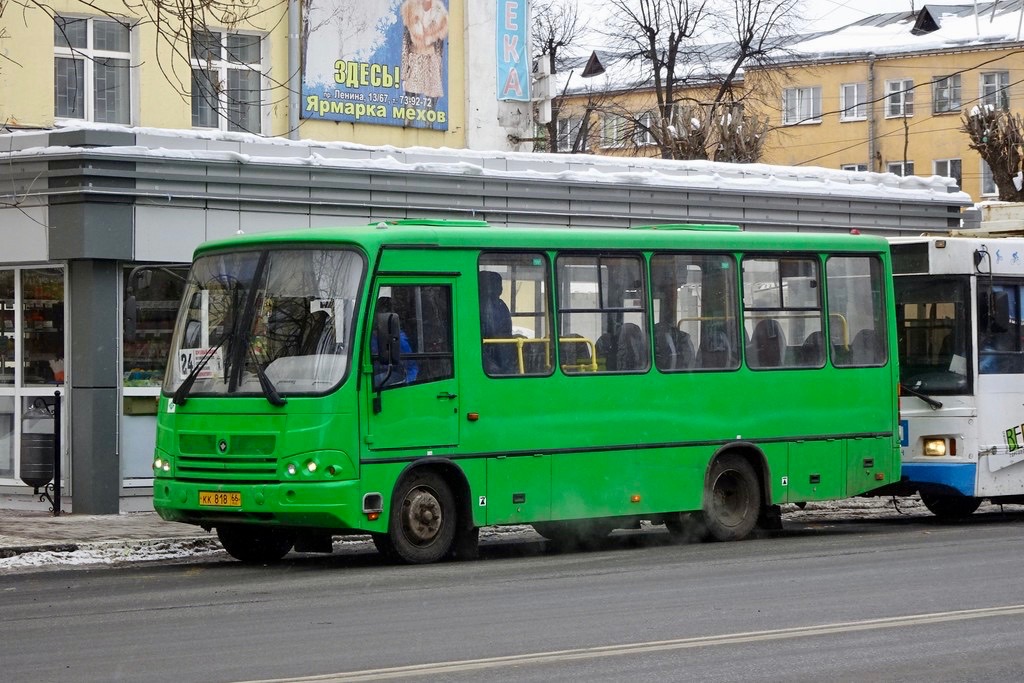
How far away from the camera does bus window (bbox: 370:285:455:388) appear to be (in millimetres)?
14062

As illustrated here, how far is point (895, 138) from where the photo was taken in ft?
225

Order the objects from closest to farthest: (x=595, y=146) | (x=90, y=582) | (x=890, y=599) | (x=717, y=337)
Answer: (x=890, y=599) → (x=90, y=582) → (x=717, y=337) → (x=595, y=146)

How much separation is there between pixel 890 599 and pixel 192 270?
262 inches

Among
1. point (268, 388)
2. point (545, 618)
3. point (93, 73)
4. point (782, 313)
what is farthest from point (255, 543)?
point (93, 73)

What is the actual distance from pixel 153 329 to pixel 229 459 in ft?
20.1

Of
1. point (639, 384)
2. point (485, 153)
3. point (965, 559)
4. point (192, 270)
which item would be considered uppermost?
point (485, 153)

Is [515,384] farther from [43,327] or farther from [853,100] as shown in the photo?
[853,100]

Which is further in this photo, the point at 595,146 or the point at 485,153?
the point at 595,146

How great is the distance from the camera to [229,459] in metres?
14.0

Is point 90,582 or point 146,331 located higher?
point 146,331

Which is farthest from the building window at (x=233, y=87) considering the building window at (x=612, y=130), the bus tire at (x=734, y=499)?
the building window at (x=612, y=130)

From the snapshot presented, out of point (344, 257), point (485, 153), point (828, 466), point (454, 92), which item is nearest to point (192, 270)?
point (344, 257)

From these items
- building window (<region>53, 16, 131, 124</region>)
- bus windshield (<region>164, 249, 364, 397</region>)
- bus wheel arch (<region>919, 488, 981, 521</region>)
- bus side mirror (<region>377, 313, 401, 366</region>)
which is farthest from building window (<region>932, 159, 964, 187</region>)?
bus side mirror (<region>377, 313, 401, 366</region>)

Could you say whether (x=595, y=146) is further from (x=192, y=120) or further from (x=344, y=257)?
(x=344, y=257)
